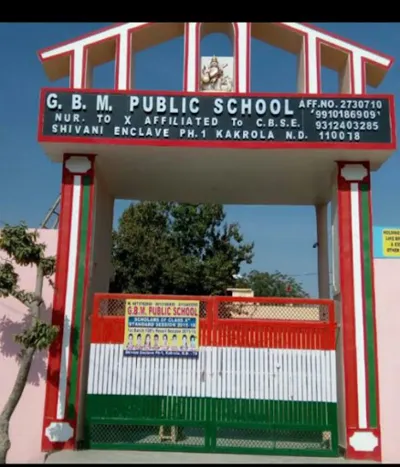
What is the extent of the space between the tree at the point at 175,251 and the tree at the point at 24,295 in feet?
52.6

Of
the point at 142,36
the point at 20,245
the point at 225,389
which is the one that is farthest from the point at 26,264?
the point at 142,36

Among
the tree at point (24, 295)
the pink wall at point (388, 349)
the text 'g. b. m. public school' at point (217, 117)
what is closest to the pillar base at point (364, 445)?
the pink wall at point (388, 349)

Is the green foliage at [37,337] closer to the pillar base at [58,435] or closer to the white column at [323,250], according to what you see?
the pillar base at [58,435]

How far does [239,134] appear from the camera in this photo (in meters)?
9.79

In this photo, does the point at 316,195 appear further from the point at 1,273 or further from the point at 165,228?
the point at 165,228

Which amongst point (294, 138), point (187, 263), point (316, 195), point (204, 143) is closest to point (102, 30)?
point (204, 143)

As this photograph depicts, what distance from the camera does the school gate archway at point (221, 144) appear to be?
938 centimetres

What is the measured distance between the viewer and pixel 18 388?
28.0ft

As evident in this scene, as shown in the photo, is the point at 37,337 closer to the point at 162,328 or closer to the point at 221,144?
the point at 162,328

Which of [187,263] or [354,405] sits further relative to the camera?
[187,263]

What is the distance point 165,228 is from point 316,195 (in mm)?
15241

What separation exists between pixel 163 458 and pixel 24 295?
11.1 ft

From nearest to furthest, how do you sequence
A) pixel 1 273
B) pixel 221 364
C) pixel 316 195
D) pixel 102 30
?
pixel 1 273, pixel 221 364, pixel 102 30, pixel 316 195

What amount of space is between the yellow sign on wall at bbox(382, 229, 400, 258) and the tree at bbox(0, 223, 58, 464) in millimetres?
5700
